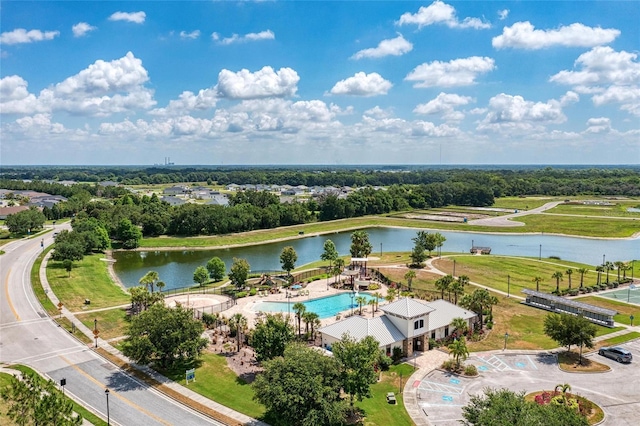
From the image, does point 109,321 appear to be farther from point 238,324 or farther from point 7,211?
point 7,211

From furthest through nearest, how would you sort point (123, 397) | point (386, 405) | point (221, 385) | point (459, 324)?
1. point (459, 324)
2. point (221, 385)
3. point (123, 397)
4. point (386, 405)

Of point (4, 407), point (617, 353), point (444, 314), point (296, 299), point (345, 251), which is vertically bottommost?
point (345, 251)

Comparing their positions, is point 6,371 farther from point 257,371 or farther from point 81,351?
point 257,371

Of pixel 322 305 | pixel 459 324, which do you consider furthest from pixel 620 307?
pixel 322 305

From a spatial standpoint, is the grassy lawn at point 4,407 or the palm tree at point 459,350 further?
the palm tree at point 459,350

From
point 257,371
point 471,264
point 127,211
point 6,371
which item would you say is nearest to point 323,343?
point 257,371

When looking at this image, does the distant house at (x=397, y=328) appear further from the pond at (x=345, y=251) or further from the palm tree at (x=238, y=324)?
the pond at (x=345, y=251)

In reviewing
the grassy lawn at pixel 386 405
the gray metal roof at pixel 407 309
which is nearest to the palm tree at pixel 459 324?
the gray metal roof at pixel 407 309
